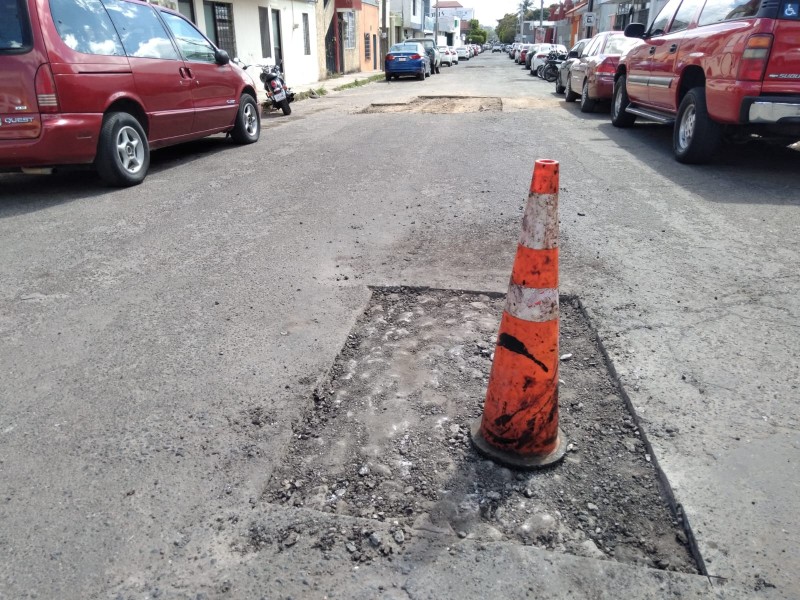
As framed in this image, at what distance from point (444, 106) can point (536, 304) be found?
13.0 meters

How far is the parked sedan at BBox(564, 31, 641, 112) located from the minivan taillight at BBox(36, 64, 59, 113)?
9265mm

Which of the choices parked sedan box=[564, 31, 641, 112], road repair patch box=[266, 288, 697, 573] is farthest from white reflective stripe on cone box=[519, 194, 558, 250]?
parked sedan box=[564, 31, 641, 112]

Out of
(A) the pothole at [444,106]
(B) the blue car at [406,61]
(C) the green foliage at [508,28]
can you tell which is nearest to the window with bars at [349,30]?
(B) the blue car at [406,61]

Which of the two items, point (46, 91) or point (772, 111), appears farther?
point (772, 111)

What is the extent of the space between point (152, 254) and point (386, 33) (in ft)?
141

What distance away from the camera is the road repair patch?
6.95 feet

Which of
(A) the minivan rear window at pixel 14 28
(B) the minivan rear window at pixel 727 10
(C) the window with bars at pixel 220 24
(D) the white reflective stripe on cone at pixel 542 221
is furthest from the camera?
(C) the window with bars at pixel 220 24

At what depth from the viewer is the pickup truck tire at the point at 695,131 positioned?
23.1ft

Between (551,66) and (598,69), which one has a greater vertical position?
(598,69)

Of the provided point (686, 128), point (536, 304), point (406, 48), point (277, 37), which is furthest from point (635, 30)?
point (406, 48)

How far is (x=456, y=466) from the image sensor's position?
96.7 inches

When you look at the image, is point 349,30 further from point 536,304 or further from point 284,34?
point 536,304

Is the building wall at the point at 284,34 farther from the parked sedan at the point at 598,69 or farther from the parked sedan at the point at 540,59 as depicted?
the parked sedan at the point at 540,59

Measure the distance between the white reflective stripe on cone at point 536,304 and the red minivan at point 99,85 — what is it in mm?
5401
